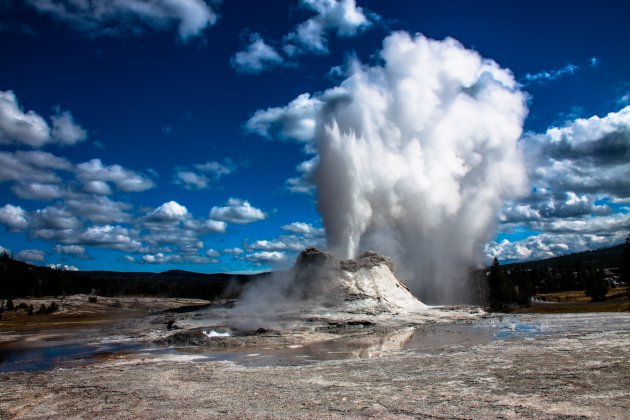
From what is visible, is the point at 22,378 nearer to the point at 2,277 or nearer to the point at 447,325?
the point at 447,325

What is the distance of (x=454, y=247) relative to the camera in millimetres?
61094

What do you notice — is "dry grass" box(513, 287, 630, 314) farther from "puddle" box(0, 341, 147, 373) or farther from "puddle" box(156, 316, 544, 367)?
"puddle" box(0, 341, 147, 373)

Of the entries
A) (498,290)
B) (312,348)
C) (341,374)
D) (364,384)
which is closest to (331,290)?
(312,348)

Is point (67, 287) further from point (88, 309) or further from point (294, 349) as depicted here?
point (294, 349)

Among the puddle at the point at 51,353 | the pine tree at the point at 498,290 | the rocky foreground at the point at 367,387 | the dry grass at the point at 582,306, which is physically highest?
the pine tree at the point at 498,290

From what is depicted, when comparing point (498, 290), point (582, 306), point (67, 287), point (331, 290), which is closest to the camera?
point (331, 290)

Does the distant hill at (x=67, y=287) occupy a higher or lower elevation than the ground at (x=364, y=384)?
higher

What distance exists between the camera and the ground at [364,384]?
951 centimetres

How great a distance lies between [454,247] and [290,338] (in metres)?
41.1

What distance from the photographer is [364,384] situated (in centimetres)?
1220

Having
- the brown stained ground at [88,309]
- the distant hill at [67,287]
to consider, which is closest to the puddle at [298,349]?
the brown stained ground at [88,309]

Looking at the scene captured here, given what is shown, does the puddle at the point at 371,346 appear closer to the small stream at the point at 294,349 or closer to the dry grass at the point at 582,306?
the small stream at the point at 294,349

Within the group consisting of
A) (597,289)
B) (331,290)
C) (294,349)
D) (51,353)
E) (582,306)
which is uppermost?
(597,289)

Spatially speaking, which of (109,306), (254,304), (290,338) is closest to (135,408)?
(290,338)
